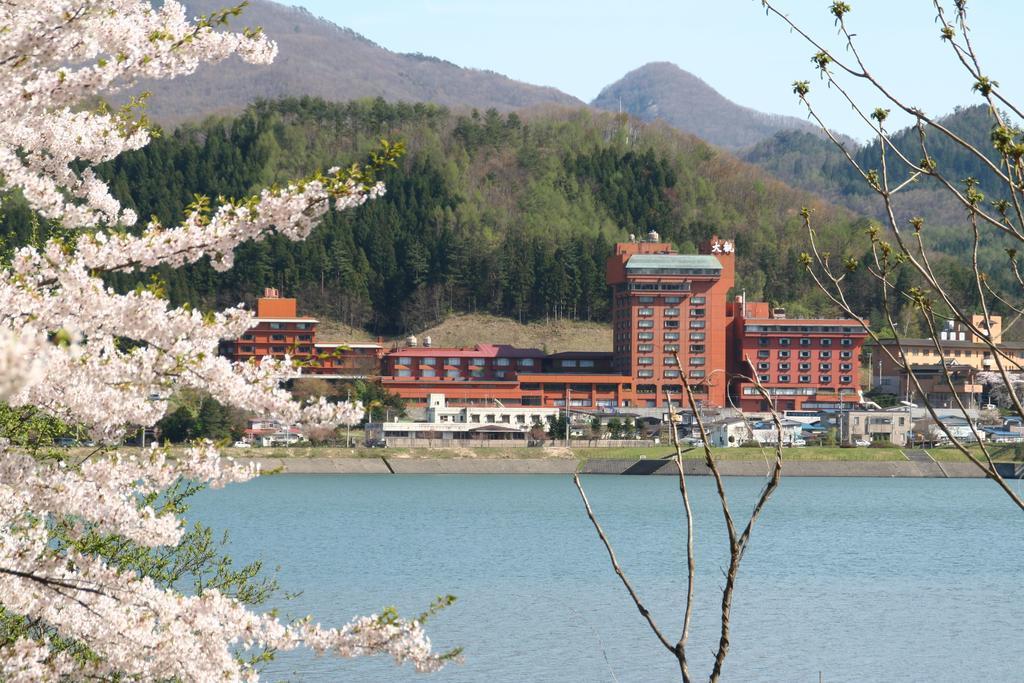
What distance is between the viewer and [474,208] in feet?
465

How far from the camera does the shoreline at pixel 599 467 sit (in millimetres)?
79438

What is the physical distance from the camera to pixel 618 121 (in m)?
167

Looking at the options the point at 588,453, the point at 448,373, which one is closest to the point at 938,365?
the point at 588,453

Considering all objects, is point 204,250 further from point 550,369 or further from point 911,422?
point 550,369

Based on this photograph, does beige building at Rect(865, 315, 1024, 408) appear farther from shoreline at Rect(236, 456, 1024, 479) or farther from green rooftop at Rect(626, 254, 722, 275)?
shoreline at Rect(236, 456, 1024, 479)

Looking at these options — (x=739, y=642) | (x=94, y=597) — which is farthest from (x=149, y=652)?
(x=739, y=642)

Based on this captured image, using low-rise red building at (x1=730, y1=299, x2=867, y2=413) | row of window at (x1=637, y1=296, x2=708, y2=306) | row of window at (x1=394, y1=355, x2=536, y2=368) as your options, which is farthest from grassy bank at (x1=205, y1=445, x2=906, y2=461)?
row of window at (x1=394, y1=355, x2=536, y2=368)

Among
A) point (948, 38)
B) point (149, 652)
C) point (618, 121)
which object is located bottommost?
point (149, 652)

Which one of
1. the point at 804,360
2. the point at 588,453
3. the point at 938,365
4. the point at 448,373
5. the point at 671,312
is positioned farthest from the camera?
the point at 448,373

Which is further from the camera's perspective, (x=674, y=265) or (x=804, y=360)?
(x=804, y=360)

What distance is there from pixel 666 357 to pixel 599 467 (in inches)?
758

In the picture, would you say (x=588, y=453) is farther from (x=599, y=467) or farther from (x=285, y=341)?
(x=285, y=341)

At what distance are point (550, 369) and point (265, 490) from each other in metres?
33.2

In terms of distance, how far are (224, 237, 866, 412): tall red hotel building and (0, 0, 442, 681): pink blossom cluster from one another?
88.8m
